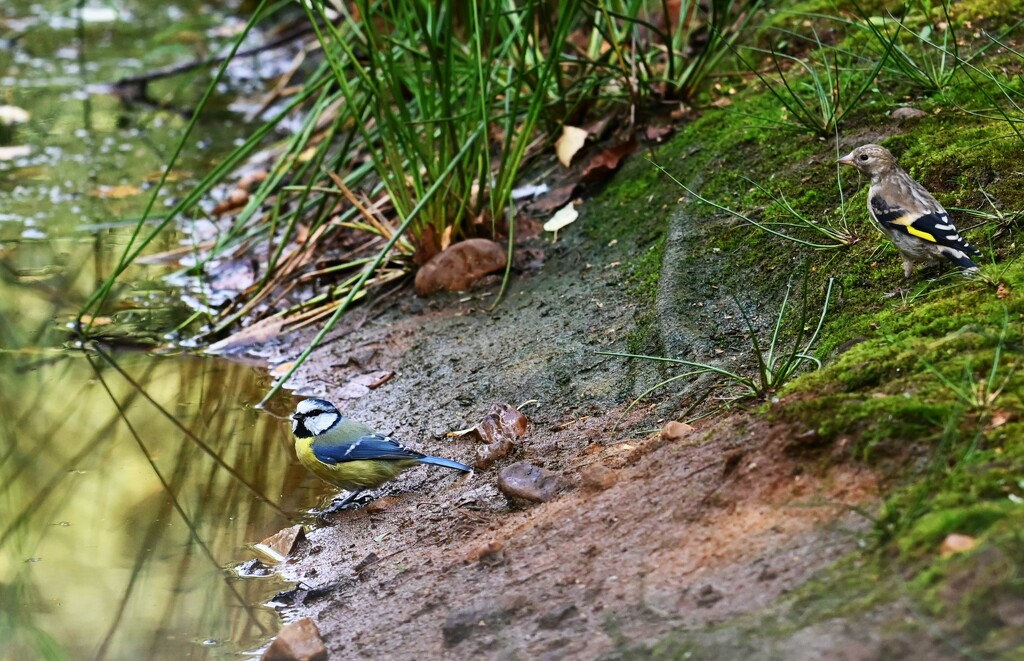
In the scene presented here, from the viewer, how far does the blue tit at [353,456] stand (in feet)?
12.1

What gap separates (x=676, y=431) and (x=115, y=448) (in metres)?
2.35

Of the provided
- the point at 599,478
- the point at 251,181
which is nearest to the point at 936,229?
the point at 599,478

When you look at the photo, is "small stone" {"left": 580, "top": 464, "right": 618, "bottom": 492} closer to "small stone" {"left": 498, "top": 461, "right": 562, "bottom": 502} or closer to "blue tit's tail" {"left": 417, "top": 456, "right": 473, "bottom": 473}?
"small stone" {"left": 498, "top": 461, "right": 562, "bottom": 502}

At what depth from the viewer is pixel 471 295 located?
16.0ft

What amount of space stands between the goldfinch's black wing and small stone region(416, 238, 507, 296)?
2.04 meters

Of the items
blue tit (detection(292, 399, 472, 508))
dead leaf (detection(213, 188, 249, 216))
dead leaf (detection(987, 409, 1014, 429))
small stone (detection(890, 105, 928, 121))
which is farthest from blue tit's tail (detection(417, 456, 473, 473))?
dead leaf (detection(213, 188, 249, 216))

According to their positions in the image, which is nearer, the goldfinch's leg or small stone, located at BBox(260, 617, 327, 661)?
small stone, located at BBox(260, 617, 327, 661)

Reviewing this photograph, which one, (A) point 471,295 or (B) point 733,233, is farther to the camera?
(A) point 471,295

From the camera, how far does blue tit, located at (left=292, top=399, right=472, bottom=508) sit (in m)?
3.67

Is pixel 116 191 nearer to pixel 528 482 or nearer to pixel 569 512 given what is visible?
pixel 528 482

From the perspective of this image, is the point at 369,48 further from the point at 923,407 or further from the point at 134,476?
the point at 923,407

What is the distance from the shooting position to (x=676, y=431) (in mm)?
3045

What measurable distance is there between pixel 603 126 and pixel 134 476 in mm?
2814

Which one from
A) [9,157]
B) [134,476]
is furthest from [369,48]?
[9,157]
